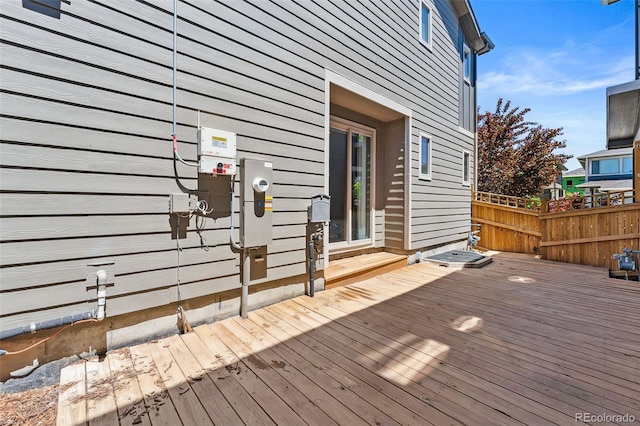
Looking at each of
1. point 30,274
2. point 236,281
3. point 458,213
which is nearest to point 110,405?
point 30,274

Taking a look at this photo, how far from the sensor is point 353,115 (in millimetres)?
5219

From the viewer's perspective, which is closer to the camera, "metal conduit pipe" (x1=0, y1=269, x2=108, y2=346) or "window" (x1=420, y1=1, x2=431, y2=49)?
"metal conduit pipe" (x1=0, y1=269, x2=108, y2=346)

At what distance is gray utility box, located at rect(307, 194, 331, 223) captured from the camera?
3.70m

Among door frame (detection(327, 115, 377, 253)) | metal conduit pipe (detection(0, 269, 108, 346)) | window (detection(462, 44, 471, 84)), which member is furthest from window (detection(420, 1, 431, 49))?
metal conduit pipe (detection(0, 269, 108, 346))

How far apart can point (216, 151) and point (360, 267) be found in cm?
293

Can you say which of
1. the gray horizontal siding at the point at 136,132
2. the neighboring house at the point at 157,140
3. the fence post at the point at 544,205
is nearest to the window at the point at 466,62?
the fence post at the point at 544,205

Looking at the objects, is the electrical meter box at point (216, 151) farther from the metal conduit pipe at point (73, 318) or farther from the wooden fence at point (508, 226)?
the wooden fence at point (508, 226)

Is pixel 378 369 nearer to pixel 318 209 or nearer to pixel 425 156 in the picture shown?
pixel 318 209

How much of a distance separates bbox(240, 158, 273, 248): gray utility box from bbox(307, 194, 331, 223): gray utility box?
70cm

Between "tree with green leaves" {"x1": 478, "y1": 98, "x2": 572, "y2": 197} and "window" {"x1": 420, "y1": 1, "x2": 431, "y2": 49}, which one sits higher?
"window" {"x1": 420, "y1": 1, "x2": 431, "y2": 49}

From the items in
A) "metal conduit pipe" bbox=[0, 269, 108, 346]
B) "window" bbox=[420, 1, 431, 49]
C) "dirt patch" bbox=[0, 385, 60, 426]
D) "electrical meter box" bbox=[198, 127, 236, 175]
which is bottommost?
Answer: "dirt patch" bbox=[0, 385, 60, 426]

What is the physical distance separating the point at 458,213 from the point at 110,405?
7.67m
